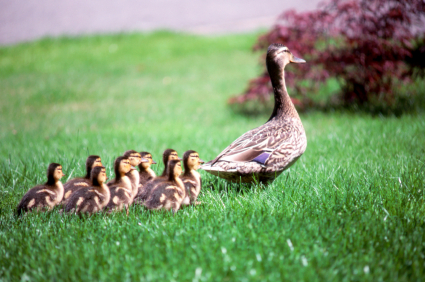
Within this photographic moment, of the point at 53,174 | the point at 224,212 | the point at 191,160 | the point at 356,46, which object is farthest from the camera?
the point at 356,46

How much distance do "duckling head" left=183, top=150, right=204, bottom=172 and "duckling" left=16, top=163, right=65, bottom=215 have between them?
1283mm

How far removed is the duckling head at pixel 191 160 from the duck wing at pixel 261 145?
0.74ft

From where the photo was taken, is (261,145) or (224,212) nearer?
(224,212)

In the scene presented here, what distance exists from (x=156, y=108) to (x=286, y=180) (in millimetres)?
5432

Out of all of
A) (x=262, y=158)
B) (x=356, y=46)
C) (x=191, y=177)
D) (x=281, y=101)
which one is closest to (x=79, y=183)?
(x=191, y=177)

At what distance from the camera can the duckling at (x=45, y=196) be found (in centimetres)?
352

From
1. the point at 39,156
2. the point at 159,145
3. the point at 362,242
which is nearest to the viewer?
the point at 362,242

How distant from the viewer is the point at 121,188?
3.64 metres

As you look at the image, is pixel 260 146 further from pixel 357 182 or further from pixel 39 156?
pixel 39 156

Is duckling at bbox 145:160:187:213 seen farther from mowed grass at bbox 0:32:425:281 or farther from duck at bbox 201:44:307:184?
duck at bbox 201:44:307:184

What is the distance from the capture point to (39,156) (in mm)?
5520

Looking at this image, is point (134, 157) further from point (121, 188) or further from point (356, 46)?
point (356, 46)

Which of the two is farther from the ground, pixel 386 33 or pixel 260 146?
pixel 386 33

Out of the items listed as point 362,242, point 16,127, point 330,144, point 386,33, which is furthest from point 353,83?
point 16,127
